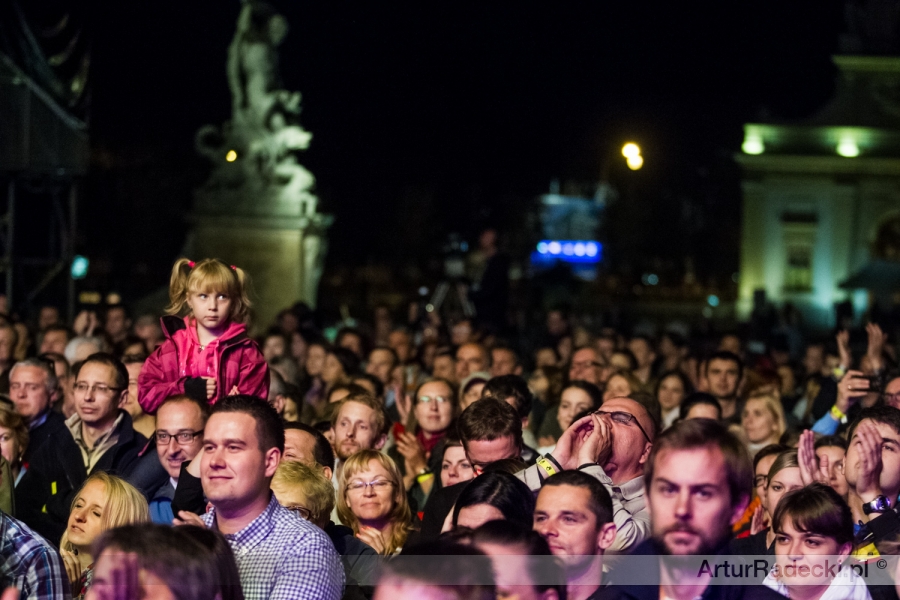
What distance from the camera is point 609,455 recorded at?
19.5 ft

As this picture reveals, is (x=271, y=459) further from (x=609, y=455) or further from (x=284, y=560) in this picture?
(x=609, y=455)

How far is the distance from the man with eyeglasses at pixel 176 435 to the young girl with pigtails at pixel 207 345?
0.24m

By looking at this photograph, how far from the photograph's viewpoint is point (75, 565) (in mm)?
6301

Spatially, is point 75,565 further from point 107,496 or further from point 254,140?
point 254,140

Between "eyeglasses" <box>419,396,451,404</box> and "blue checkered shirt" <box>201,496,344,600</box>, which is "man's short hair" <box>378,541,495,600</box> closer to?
"blue checkered shirt" <box>201,496,344,600</box>

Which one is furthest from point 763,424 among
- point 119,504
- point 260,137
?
point 260,137

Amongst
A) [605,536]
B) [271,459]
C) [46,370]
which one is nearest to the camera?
[605,536]

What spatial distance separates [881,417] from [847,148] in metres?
50.2

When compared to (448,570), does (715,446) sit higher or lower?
higher

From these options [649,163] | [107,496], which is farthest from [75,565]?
[649,163]

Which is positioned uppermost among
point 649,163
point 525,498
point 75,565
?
point 649,163

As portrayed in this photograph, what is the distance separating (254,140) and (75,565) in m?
19.2

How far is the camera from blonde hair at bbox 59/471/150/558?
6.08 m

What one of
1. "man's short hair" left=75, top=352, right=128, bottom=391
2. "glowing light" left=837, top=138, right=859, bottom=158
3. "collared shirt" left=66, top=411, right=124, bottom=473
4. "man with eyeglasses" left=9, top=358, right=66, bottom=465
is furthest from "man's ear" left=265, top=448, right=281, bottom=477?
"glowing light" left=837, top=138, right=859, bottom=158
